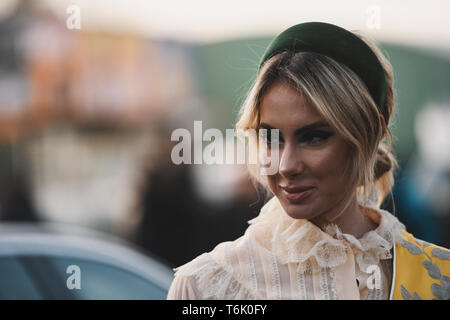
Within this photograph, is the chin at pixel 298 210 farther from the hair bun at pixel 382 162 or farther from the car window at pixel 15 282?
the car window at pixel 15 282

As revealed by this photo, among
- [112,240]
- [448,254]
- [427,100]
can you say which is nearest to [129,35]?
[112,240]

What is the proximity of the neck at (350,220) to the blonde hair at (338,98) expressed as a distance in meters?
0.07

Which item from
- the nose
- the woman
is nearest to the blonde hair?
the woman

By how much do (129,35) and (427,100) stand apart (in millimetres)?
1936

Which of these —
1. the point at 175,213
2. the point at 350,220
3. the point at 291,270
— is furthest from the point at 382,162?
the point at 175,213

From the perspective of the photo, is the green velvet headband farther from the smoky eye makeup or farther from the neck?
the neck

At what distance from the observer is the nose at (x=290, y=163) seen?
155 cm

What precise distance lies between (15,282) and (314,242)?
1372 mm

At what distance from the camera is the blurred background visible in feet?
10.7

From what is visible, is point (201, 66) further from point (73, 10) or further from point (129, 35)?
point (73, 10)

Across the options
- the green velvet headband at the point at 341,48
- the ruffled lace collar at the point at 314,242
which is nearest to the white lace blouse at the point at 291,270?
the ruffled lace collar at the point at 314,242

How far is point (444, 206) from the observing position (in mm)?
3721

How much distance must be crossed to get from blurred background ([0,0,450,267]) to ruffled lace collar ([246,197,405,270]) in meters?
1.42

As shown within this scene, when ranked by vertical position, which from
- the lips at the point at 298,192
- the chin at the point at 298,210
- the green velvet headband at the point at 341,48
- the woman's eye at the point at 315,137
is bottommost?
the chin at the point at 298,210
